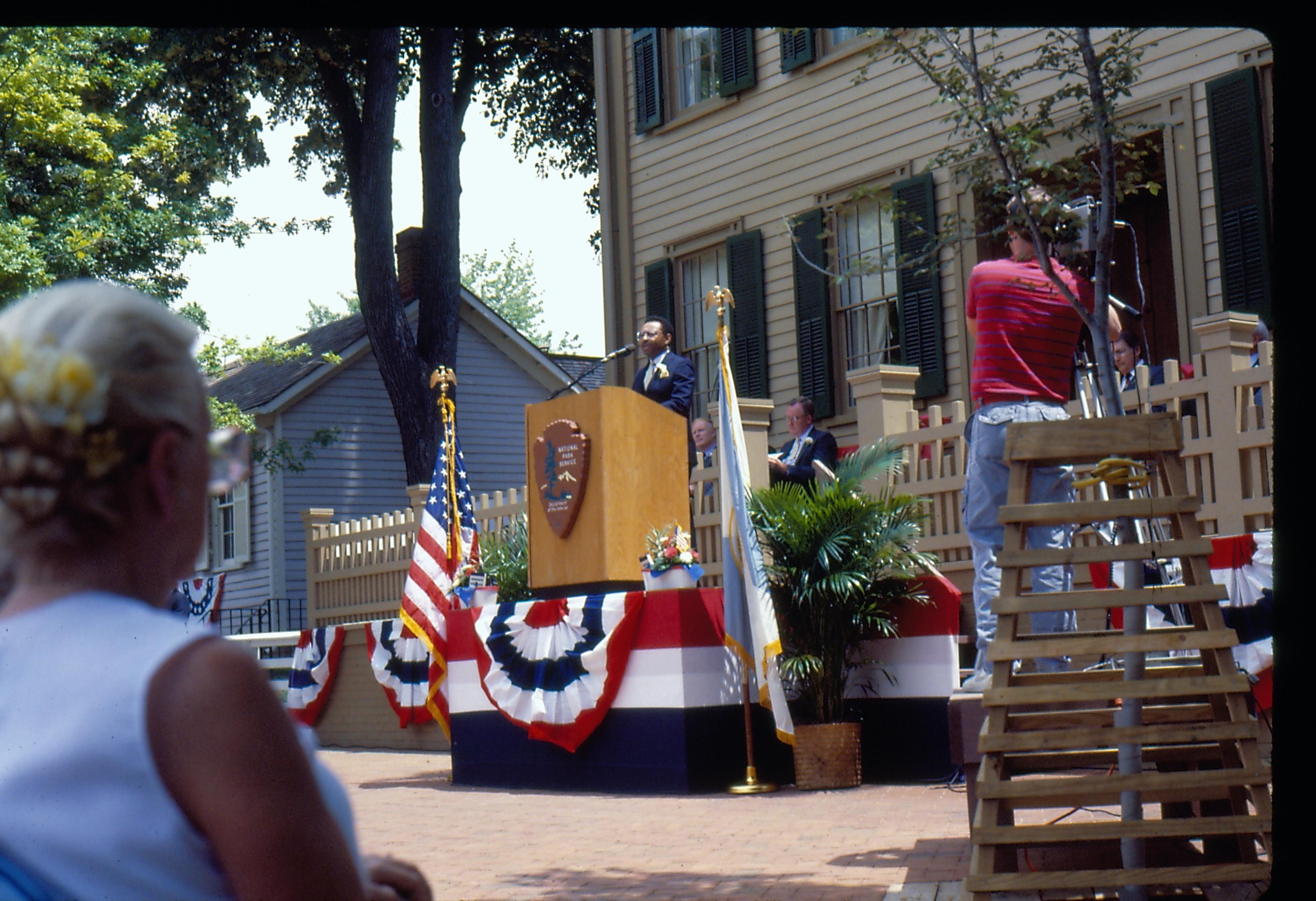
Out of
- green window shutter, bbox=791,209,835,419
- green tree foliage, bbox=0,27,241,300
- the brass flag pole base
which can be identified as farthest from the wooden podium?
green tree foliage, bbox=0,27,241,300

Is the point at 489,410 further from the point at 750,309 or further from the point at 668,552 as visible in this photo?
the point at 668,552

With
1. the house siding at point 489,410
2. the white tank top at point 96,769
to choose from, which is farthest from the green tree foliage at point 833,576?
the house siding at point 489,410

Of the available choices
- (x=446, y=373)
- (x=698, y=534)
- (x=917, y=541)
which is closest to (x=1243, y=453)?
(x=917, y=541)

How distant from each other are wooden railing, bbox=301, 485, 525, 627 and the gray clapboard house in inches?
285

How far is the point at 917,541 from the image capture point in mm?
9398

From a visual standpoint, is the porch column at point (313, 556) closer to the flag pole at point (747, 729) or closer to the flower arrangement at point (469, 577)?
the flower arrangement at point (469, 577)

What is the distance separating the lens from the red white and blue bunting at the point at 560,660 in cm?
868

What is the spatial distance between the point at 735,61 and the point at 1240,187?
5.52m

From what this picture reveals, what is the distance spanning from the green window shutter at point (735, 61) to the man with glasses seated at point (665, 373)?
5139 mm

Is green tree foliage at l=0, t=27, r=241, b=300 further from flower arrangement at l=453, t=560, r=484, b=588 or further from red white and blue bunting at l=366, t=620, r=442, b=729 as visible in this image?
flower arrangement at l=453, t=560, r=484, b=588

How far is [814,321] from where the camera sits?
13.8 m

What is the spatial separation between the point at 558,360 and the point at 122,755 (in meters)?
28.1

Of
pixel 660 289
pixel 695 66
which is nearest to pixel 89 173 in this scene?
pixel 660 289

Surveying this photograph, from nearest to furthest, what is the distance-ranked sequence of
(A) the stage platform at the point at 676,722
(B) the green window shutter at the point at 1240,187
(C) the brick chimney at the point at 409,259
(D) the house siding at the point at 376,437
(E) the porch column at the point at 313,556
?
(A) the stage platform at the point at 676,722, (B) the green window shutter at the point at 1240,187, (E) the porch column at the point at 313,556, (C) the brick chimney at the point at 409,259, (D) the house siding at the point at 376,437
